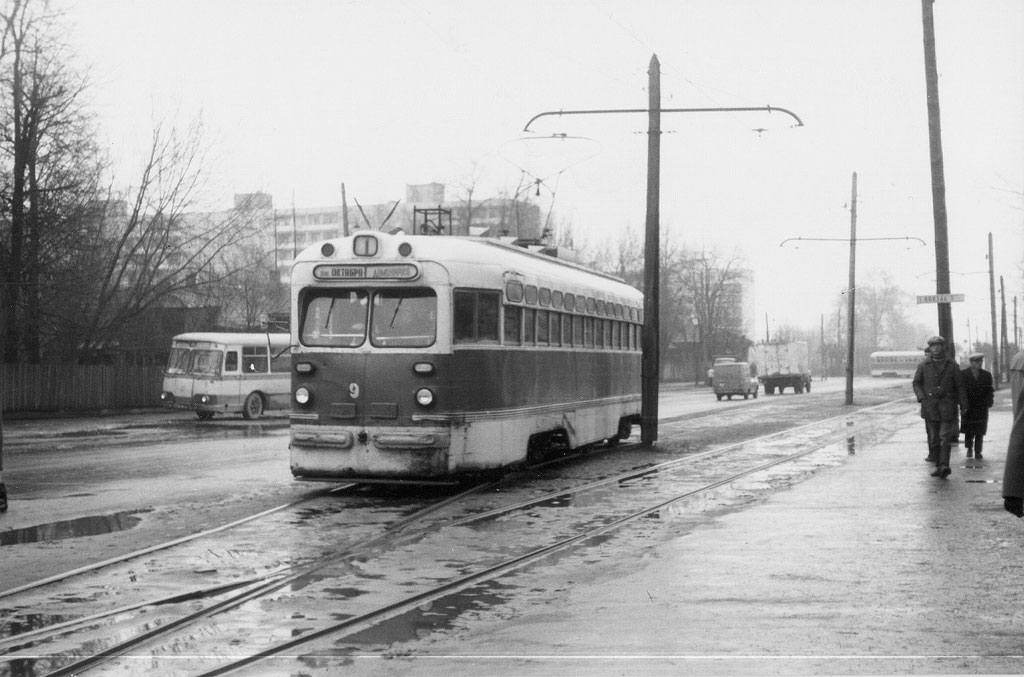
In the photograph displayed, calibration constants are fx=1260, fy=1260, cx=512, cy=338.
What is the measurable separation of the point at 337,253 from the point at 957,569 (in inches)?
317

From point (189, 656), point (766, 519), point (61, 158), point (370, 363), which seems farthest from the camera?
point (61, 158)

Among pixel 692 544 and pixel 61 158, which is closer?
pixel 692 544

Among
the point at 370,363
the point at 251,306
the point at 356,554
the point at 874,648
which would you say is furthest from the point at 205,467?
the point at 251,306

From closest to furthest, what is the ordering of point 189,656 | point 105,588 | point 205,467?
1. point 189,656
2. point 105,588
3. point 205,467

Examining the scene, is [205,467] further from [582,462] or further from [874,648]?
[874,648]

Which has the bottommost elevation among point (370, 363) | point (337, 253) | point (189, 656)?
point (189, 656)

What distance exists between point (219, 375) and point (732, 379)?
3045 centimetres

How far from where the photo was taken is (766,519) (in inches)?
487

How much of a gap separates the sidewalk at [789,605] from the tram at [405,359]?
3.48 metres

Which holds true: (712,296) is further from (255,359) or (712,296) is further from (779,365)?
(255,359)

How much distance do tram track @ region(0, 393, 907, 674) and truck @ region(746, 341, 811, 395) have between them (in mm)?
54041

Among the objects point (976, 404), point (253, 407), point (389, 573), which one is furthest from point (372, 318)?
point (253, 407)

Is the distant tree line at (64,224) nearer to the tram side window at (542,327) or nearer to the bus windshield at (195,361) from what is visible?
the bus windshield at (195,361)

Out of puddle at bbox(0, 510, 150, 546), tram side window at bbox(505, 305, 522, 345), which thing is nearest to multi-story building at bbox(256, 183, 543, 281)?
tram side window at bbox(505, 305, 522, 345)
